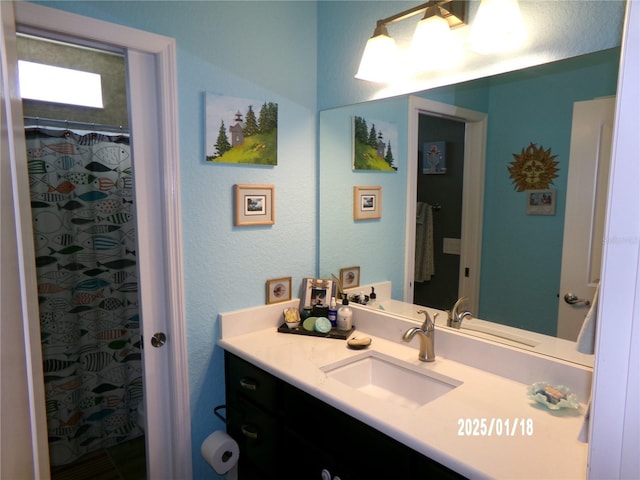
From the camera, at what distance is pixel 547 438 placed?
1.01 meters

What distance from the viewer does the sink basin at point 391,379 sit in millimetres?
1385

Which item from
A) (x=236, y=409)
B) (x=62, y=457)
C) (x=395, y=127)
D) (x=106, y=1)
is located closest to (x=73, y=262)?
(x=62, y=457)

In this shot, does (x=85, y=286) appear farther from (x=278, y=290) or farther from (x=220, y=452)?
(x=220, y=452)

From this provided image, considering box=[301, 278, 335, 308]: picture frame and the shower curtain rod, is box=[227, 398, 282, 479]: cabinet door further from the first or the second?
the shower curtain rod

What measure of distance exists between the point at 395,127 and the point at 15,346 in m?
1.52

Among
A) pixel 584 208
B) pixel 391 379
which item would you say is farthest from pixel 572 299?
pixel 391 379

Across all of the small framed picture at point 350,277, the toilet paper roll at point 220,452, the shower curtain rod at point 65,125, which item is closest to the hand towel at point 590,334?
the small framed picture at point 350,277

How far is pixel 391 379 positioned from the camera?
59.5 inches

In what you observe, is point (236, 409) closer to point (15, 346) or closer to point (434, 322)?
point (434, 322)

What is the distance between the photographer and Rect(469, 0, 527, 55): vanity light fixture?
3.95 feet

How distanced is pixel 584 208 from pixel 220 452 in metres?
1.52

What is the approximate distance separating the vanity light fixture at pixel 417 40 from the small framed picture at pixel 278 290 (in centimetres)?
94

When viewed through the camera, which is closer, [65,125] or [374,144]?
[374,144]
